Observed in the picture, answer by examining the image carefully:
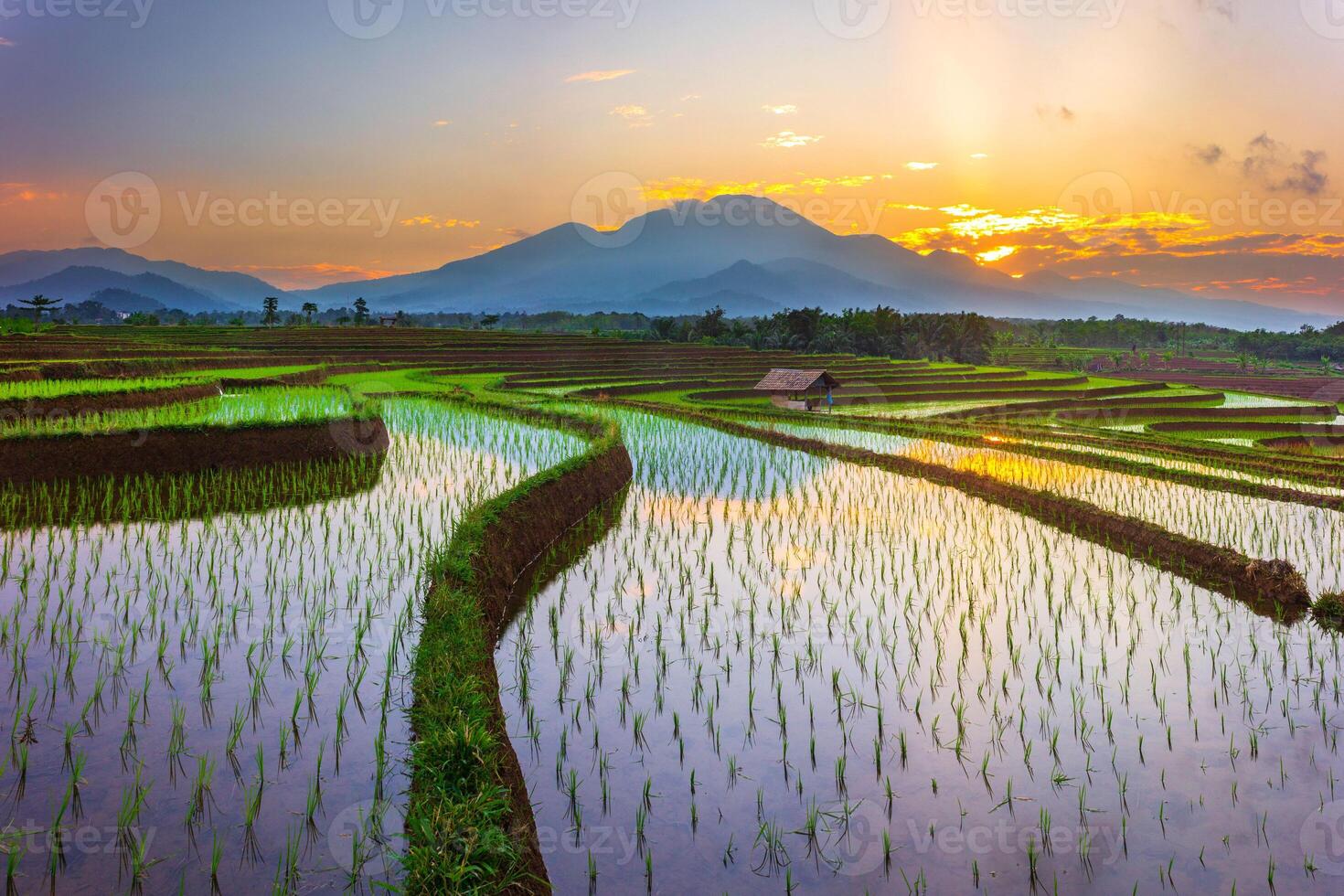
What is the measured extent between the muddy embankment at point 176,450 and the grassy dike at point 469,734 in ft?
15.9

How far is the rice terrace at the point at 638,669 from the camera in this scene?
11.3 feet

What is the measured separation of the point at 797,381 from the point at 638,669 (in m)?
20.2

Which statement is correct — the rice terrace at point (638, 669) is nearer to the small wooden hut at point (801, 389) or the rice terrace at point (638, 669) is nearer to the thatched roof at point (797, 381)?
the small wooden hut at point (801, 389)

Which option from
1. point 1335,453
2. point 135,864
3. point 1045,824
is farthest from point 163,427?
point 1335,453

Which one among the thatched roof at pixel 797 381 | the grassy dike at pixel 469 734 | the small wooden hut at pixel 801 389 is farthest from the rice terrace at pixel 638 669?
the thatched roof at pixel 797 381

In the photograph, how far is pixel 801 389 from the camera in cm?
2470

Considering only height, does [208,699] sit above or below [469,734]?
below

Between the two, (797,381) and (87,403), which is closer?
(87,403)

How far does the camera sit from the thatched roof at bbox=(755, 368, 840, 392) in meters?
24.6

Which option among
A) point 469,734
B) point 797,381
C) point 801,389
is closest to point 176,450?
point 469,734

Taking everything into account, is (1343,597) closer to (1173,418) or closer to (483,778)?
(483,778)

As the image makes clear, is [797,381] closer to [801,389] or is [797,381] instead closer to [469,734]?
[801,389]

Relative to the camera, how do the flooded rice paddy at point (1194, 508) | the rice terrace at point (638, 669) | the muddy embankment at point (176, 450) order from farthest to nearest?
the muddy embankment at point (176, 450)
the flooded rice paddy at point (1194, 508)
the rice terrace at point (638, 669)

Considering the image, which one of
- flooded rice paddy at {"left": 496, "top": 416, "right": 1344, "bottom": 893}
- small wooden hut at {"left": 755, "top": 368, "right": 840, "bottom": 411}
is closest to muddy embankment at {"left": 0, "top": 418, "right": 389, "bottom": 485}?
flooded rice paddy at {"left": 496, "top": 416, "right": 1344, "bottom": 893}
